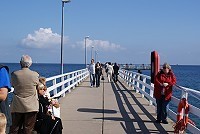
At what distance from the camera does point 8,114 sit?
4676mm

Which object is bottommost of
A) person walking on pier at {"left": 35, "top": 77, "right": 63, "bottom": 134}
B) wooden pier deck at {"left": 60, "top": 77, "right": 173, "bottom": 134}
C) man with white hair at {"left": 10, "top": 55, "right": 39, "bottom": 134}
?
wooden pier deck at {"left": 60, "top": 77, "right": 173, "bottom": 134}

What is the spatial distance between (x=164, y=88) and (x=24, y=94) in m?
4.45

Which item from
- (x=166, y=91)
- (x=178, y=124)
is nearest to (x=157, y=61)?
(x=166, y=91)

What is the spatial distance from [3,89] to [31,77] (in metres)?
1.75

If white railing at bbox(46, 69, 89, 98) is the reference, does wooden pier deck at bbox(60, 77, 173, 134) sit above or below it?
below

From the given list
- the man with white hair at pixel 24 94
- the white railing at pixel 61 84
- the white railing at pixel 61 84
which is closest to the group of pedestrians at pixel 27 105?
the man with white hair at pixel 24 94

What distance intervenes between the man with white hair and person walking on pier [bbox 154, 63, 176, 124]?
4.20m

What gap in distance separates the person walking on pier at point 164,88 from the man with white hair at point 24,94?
13.8ft

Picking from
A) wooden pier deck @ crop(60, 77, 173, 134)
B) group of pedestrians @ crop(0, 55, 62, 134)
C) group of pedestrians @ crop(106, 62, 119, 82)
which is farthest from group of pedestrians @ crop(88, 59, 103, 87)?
group of pedestrians @ crop(0, 55, 62, 134)

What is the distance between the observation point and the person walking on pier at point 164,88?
9.43m

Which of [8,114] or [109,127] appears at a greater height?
[8,114]

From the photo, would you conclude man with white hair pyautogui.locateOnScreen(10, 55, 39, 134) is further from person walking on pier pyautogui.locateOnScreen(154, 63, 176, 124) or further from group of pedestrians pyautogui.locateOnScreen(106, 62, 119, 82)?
group of pedestrians pyautogui.locateOnScreen(106, 62, 119, 82)

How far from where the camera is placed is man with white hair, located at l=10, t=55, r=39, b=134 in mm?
6113

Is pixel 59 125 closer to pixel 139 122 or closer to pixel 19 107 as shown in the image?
pixel 19 107
